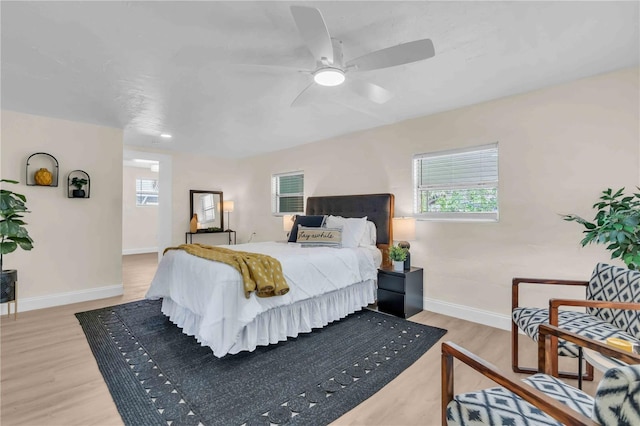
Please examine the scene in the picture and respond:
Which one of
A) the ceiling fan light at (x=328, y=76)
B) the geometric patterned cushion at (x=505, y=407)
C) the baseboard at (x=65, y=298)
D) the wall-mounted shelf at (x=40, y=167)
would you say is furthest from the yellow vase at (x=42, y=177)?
the geometric patterned cushion at (x=505, y=407)

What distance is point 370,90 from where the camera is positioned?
2.42 meters

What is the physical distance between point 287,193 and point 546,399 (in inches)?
206

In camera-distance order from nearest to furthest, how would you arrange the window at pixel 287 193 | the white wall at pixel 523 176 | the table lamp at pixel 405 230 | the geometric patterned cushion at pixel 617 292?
the geometric patterned cushion at pixel 617 292 < the white wall at pixel 523 176 < the table lamp at pixel 405 230 < the window at pixel 287 193

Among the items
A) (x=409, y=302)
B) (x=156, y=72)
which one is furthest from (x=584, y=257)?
(x=156, y=72)

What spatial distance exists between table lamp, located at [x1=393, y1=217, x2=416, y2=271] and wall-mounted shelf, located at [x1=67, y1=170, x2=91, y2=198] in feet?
13.9

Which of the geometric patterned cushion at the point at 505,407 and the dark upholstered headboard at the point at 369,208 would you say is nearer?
the geometric patterned cushion at the point at 505,407

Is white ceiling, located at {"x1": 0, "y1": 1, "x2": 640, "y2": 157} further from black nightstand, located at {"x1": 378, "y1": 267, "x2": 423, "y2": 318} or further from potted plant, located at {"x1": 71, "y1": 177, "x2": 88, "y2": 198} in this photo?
black nightstand, located at {"x1": 378, "y1": 267, "x2": 423, "y2": 318}

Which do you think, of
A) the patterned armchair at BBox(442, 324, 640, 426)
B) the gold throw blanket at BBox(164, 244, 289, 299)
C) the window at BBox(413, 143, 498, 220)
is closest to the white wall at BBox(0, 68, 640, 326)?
the window at BBox(413, 143, 498, 220)

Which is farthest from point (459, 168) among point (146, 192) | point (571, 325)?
point (146, 192)

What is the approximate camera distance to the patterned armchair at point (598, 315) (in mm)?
1793

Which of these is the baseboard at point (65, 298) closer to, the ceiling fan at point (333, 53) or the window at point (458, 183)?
the ceiling fan at point (333, 53)

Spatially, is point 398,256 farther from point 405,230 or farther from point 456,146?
point 456,146

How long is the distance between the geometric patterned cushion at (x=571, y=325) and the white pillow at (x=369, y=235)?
1905 millimetres

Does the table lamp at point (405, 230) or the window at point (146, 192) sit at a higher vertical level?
the window at point (146, 192)
